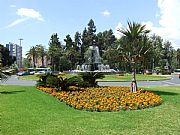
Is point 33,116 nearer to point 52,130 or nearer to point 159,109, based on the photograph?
point 52,130

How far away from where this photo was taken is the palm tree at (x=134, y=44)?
1861 centimetres

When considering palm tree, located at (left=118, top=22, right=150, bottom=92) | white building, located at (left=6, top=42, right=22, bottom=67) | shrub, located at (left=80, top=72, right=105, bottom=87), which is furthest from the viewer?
white building, located at (left=6, top=42, right=22, bottom=67)

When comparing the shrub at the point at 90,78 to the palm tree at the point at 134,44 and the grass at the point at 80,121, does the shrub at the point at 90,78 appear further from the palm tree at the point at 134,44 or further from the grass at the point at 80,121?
the grass at the point at 80,121

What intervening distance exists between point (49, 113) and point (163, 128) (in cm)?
382

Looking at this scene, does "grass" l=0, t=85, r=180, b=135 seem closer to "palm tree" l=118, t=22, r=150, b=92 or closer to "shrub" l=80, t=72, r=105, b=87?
"palm tree" l=118, t=22, r=150, b=92

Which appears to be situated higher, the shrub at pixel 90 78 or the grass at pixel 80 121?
the shrub at pixel 90 78

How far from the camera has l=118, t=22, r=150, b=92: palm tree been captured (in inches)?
733

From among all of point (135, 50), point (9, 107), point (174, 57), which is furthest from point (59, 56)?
point (9, 107)

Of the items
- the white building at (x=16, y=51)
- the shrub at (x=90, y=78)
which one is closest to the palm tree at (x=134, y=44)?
the shrub at (x=90, y=78)

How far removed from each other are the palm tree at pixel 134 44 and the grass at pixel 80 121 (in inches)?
285

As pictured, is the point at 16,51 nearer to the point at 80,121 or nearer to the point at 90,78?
the point at 90,78

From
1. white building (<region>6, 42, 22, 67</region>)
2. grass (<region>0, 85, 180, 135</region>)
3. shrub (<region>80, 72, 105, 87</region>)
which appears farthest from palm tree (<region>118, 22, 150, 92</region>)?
white building (<region>6, 42, 22, 67</region>)

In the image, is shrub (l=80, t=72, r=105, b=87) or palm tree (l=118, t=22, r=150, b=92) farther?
shrub (l=80, t=72, r=105, b=87)

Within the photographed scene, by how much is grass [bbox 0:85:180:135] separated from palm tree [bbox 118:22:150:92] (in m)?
7.23
